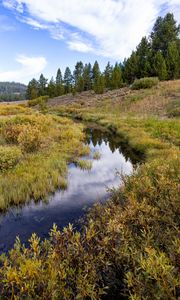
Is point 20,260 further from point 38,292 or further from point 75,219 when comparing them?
point 75,219

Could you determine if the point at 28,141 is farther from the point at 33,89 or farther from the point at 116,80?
the point at 33,89

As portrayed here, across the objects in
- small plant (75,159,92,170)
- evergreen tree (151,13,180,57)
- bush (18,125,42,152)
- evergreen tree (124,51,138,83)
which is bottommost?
small plant (75,159,92,170)

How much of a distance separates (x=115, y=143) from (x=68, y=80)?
69.8 m

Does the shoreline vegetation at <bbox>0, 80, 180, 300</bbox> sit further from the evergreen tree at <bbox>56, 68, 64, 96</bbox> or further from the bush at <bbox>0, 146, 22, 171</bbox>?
the evergreen tree at <bbox>56, 68, 64, 96</bbox>

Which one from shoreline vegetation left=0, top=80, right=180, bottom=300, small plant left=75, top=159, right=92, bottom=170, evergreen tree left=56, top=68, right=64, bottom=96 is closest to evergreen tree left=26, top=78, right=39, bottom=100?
evergreen tree left=56, top=68, right=64, bottom=96

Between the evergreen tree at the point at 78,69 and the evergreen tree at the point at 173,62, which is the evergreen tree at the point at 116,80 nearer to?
the evergreen tree at the point at 173,62

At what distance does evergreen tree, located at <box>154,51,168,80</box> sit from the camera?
49.5 metres

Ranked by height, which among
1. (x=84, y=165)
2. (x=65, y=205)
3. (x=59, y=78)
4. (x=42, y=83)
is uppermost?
(x=59, y=78)

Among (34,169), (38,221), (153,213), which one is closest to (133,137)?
(34,169)

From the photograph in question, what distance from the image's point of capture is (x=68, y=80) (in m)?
84.7

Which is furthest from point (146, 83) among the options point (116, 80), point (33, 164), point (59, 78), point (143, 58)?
point (59, 78)

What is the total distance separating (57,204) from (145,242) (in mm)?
4668

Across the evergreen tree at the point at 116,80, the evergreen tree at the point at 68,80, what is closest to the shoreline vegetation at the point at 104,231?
the evergreen tree at the point at 116,80

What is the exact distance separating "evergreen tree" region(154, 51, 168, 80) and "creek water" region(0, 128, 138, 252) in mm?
40513
